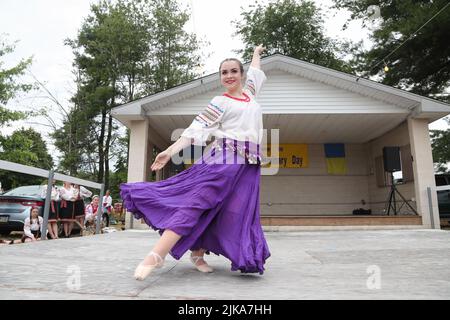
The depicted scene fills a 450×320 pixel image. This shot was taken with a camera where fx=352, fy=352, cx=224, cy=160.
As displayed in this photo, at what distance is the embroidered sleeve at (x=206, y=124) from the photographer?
2.31 m

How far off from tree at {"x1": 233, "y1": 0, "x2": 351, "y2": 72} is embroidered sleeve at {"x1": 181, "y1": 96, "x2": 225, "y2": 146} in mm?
24119

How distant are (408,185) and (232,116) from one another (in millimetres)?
10517

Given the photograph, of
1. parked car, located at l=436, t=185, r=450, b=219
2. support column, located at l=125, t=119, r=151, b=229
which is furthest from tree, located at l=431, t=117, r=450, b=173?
support column, located at l=125, t=119, r=151, b=229

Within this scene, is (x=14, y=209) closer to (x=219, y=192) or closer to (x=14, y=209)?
(x=14, y=209)

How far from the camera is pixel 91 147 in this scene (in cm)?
2534

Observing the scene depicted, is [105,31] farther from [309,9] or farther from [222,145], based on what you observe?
[222,145]

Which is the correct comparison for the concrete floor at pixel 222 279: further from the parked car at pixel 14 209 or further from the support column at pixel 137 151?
the support column at pixel 137 151

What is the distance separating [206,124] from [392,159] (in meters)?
9.36

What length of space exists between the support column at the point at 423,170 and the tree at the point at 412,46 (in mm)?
4733

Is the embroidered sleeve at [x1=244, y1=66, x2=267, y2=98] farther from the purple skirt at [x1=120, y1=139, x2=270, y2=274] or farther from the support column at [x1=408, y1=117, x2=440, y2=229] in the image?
the support column at [x1=408, y1=117, x2=440, y2=229]

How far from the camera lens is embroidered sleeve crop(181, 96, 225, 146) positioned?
2312mm

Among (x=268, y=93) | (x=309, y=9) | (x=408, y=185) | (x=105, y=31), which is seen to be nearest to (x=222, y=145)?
(x=268, y=93)
